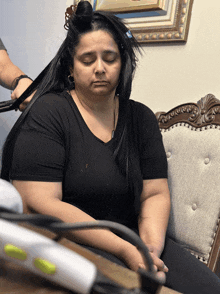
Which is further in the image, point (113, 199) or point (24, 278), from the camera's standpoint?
point (113, 199)

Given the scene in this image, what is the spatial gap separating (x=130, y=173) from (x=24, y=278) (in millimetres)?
654

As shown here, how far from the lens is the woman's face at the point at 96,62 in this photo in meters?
0.99

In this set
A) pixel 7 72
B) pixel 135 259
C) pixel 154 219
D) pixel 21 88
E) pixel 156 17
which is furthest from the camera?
pixel 156 17

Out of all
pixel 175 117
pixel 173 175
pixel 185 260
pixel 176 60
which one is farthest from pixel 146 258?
pixel 176 60

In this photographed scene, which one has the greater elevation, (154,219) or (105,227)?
(105,227)

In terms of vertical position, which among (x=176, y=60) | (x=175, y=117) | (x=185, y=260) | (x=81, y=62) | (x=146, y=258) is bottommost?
(x=185, y=260)

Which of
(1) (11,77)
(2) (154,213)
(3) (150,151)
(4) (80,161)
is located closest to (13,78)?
(1) (11,77)

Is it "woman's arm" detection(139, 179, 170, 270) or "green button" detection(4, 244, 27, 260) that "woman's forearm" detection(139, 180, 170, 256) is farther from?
"green button" detection(4, 244, 27, 260)

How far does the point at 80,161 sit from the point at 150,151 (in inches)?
11.5

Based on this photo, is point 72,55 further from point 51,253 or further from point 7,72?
point 51,253

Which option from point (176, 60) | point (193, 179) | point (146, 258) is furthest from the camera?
point (176, 60)

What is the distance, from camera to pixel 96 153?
0.98 meters

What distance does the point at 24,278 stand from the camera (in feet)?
1.34

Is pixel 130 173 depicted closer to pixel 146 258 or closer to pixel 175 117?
pixel 175 117
